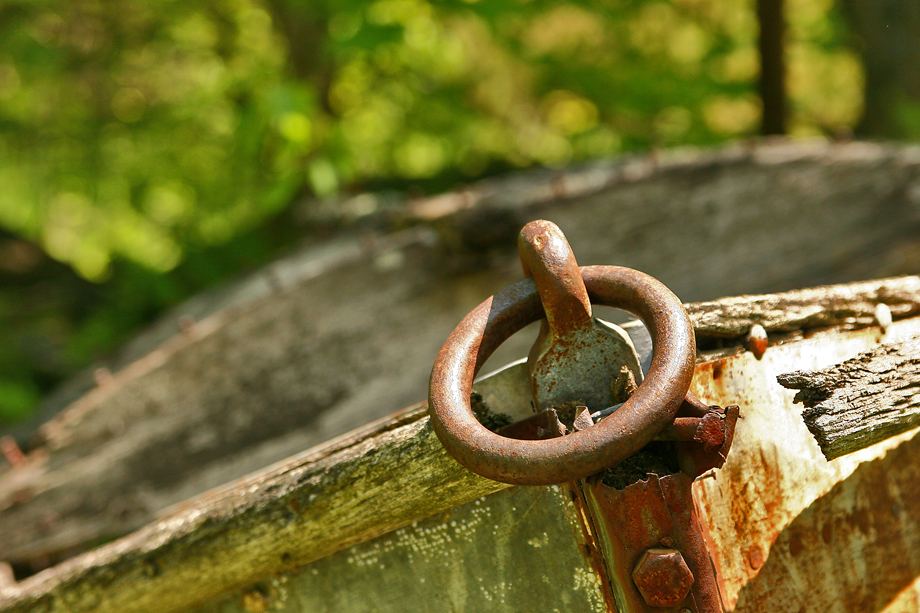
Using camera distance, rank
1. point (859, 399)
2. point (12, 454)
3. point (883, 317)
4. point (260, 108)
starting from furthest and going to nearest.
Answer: point (260, 108), point (12, 454), point (883, 317), point (859, 399)

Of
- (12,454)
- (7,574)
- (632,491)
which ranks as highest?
(632,491)

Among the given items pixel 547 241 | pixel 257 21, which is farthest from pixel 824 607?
pixel 257 21

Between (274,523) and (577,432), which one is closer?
(577,432)

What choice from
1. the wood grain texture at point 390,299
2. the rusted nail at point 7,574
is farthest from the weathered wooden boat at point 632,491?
the rusted nail at point 7,574

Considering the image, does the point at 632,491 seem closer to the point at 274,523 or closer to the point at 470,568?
the point at 470,568

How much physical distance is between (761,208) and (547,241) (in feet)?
5.68

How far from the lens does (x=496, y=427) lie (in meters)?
0.96

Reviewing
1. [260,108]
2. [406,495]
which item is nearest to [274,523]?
[406,495]

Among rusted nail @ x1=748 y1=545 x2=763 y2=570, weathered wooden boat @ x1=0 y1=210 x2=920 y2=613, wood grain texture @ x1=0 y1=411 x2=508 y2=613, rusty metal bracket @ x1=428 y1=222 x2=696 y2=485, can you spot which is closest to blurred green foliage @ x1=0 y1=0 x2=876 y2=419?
wood grain texture @ x1=0 y1=411 x2=508 y2=613

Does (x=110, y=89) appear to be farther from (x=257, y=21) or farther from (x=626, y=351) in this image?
(x=626, y=351)

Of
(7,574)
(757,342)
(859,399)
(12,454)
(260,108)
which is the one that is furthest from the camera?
(260,108)

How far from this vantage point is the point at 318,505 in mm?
1045

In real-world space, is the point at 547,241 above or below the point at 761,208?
above

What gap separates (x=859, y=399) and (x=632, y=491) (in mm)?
365
